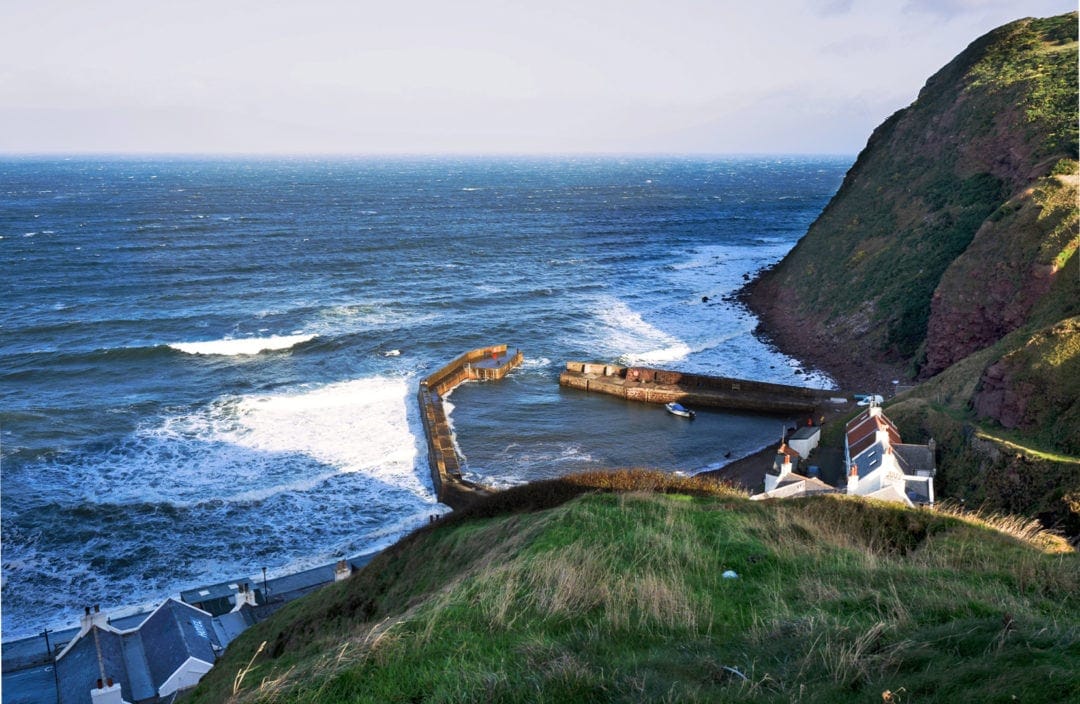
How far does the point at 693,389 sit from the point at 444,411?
1490 cm

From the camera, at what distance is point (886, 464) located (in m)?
25.5

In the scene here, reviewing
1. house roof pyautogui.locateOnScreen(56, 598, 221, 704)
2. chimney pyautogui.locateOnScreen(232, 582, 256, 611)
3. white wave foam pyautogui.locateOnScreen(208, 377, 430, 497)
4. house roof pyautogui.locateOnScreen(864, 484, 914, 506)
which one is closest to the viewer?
house roof pyautogui.locateOnScreen(56, 598, 221, 704)

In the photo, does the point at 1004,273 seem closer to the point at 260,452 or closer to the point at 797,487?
the point at 797,487

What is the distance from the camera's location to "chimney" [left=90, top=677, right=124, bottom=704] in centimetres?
1833

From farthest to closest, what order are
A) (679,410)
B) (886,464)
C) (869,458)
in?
(679,410) → (869,458) → (886,464)

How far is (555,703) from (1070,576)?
797cm

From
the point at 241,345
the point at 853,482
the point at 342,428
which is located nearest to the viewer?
the point at 853,482

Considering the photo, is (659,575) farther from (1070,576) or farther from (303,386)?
(303,386)

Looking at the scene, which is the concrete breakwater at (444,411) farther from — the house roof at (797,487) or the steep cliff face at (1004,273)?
the steep cliff face at (1004,273)

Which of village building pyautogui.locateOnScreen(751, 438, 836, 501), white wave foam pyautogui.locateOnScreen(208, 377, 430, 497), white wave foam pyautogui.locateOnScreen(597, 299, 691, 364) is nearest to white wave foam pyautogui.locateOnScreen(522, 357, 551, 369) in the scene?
white wave foam pyautogui.locateOnScreen(597, 299, 691, 364)

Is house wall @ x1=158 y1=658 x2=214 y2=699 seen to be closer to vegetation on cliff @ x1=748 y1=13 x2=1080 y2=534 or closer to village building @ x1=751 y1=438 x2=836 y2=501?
village building @ x1=751 y1=438 x2=836 y2=501

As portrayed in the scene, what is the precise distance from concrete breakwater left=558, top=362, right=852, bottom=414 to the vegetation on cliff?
21.6 feet

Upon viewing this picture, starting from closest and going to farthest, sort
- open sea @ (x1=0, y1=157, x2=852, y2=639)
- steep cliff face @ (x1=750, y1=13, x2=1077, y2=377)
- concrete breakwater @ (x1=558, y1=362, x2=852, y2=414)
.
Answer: open sea @ (x1=0, y1=157, x2=852, y2=639) < steep cliff face @ (x1=750, y1=13, x2=1077, y2=377) < concrete breakwater @ (x1=558, y1=362, x2=852, y2=414)

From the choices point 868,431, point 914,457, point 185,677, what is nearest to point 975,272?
point 868,431
